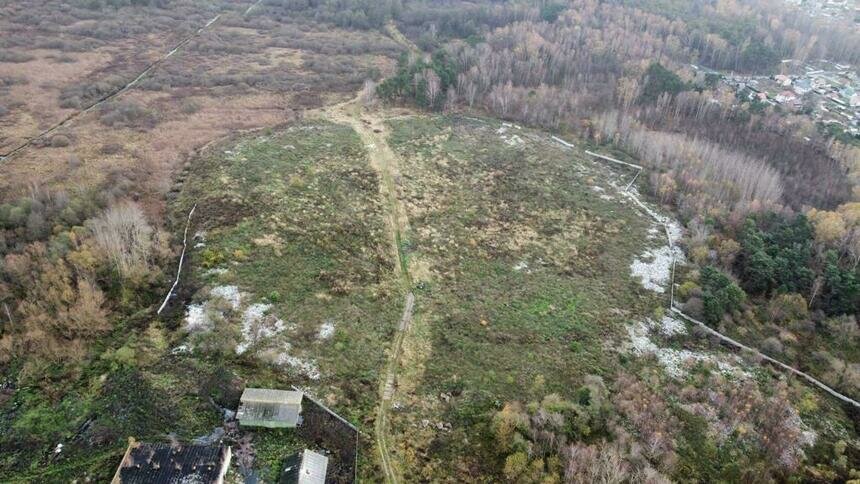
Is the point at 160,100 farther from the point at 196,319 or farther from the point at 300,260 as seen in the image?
the point at 196,319

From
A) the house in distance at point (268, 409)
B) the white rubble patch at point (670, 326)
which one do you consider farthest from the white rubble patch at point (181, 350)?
the white rubble patch at point (670, 326)

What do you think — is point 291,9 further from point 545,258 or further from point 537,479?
point 537,479

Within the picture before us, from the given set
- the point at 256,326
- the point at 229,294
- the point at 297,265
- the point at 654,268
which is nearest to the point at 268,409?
the point at 256,326

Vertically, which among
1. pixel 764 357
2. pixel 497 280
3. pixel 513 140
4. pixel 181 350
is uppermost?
pixel 181 350

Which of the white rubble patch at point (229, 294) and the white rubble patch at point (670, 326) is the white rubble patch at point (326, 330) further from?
the white rubble patch at point (670, 326)

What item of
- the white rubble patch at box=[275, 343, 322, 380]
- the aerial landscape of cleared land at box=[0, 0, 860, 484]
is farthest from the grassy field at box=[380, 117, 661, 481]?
the white rubble patch at box=[275, 343, 322, 380]

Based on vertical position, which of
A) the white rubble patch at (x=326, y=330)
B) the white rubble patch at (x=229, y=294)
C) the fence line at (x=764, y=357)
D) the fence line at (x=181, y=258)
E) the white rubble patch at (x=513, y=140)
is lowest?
the fence line at (x=764, y=357)
